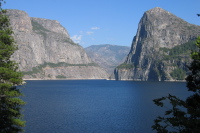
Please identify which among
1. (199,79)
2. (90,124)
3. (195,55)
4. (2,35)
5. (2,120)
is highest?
(2,35)

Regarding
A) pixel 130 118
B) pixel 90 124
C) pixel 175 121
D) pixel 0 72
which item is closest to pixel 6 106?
pixel 0 72

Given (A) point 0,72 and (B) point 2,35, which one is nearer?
(A) point 0,72

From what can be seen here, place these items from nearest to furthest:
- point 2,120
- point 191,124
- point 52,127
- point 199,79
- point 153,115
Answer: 1. point 191,124
2. point 199,79
3. point 2,120
4. point 52,127
5. point 153,115

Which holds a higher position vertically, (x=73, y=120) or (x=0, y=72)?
(x=0, y=72)

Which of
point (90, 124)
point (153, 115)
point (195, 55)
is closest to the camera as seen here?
point (195, 55)

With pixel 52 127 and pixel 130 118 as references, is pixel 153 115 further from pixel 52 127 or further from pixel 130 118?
pixel 52 127

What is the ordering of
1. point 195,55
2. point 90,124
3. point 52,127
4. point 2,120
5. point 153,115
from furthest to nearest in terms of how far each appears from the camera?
1. point 153,115
2. point 90,124
3. point 52,127
4. point 2,120
5. point 195,55

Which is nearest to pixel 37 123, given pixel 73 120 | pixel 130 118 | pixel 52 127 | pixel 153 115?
pixel 52 127

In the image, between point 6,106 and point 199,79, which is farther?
point 6,106

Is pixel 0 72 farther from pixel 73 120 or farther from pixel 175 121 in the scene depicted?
pixel 73 120
